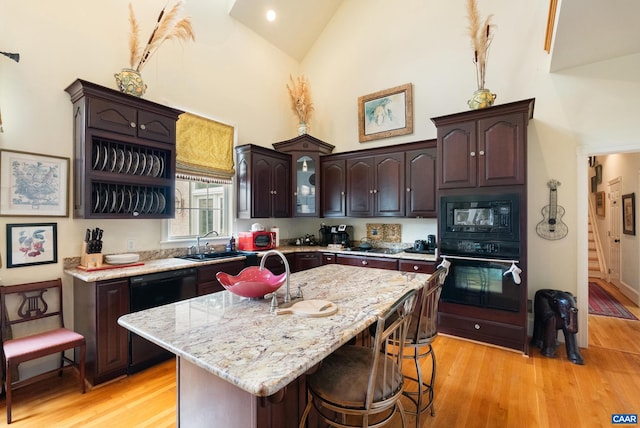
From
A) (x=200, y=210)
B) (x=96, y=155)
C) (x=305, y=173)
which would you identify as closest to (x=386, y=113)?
(x=305, y=173)

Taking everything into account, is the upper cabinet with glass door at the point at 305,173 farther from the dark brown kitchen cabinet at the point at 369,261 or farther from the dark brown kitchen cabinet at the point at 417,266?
the dark brown kitchen cabinet at the point at 417,266

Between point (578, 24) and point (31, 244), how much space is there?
4.97 meters

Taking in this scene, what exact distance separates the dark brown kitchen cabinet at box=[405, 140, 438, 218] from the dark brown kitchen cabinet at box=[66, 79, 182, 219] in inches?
112

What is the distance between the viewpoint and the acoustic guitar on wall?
3203 millimetres

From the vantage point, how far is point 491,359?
279cm

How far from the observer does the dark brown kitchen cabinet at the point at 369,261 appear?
144 inches

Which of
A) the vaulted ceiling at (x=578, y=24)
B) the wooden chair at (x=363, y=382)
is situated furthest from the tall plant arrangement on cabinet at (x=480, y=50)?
the wooden chair at (x=363, y=382)

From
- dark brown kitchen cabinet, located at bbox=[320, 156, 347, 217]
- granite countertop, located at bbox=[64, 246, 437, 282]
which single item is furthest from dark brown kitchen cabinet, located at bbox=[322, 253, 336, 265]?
dark brown kitchen cabinet, located at bbox=[320, 156, 347, 217]

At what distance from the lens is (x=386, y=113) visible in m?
4.39

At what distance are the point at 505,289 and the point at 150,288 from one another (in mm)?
3433

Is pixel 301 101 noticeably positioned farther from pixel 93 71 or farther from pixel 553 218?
pixel 553 218

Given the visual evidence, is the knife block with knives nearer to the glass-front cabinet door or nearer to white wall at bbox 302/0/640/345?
the glass-front cabinet door

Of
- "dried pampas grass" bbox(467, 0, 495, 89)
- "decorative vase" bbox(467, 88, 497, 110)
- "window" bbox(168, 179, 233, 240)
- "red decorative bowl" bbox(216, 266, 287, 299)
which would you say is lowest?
"red decorative bowl" bbox(216, 266, 287, 299)

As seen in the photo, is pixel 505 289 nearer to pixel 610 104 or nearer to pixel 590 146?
pixel 590 146
